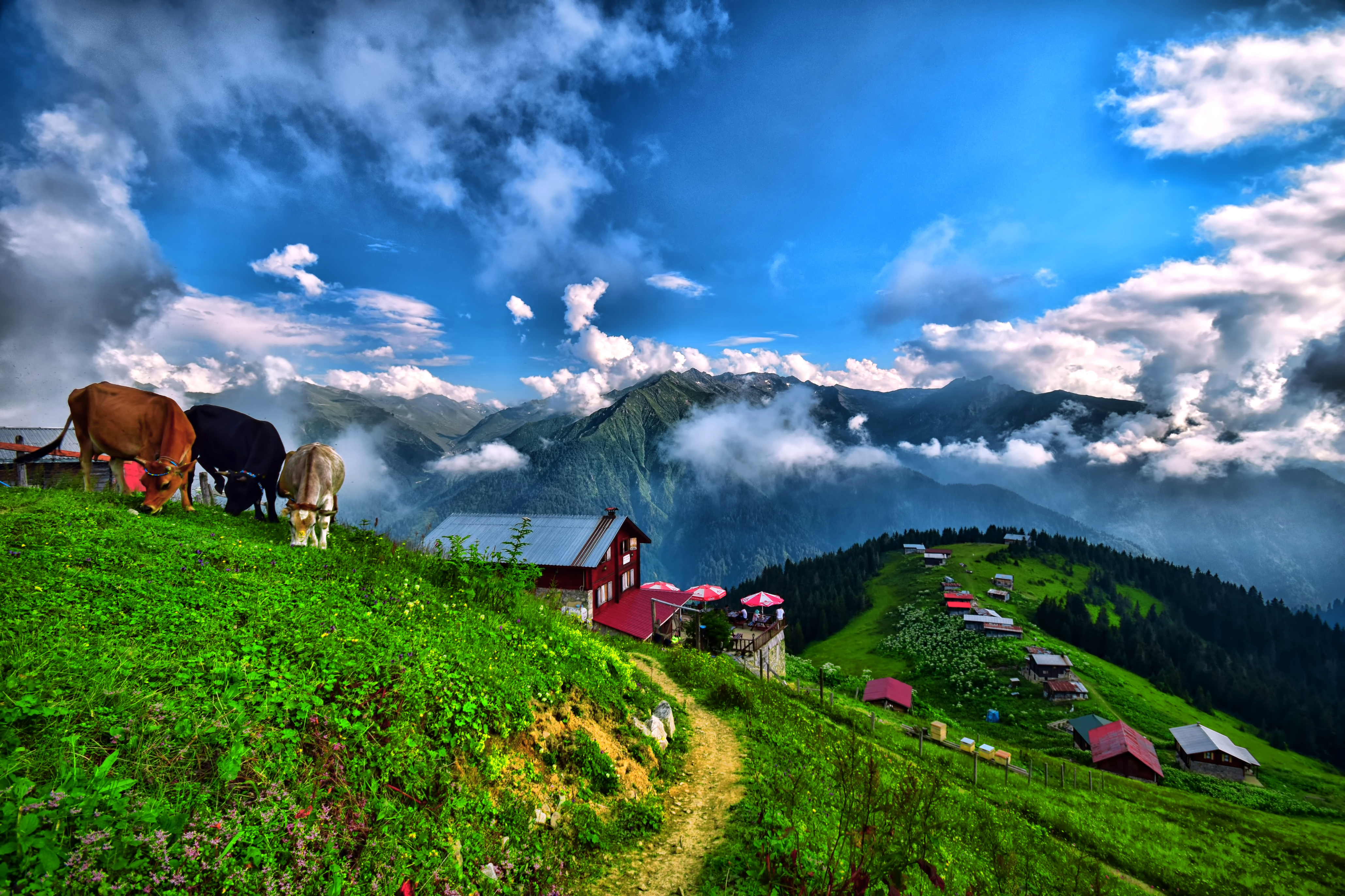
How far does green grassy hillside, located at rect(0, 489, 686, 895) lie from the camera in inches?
144

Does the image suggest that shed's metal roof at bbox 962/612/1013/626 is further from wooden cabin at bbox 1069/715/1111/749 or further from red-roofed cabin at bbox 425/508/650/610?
red-roofed cabin at bbox 425/508/650/610

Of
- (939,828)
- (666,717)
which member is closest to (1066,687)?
(939,828)

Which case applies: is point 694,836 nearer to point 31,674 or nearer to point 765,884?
point 765,884

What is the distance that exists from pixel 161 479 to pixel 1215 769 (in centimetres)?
9623

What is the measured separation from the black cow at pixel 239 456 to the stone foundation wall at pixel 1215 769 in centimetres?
9063

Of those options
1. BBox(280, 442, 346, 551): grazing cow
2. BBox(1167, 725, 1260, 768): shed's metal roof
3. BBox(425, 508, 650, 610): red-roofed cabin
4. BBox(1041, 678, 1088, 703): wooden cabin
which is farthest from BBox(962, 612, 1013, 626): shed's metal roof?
BBox(280, 442, 346, 551): grazing cow

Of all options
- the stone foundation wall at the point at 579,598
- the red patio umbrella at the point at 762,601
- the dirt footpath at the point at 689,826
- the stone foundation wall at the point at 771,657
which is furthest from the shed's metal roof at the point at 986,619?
the dirt footpath at the point at 689,826

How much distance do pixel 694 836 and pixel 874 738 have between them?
56.2 ft

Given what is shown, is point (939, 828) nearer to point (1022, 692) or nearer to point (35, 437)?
point (35, 437)

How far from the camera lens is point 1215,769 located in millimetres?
59438

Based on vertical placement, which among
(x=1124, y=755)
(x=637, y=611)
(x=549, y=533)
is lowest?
(x=1124, y=755)

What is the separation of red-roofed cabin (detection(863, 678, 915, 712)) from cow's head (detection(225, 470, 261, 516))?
61.0 m

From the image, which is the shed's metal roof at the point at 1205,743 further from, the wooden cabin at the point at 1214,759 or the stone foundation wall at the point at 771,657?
the stone foundation wall at the point at 771,657

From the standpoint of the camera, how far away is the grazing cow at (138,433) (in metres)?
12.2
